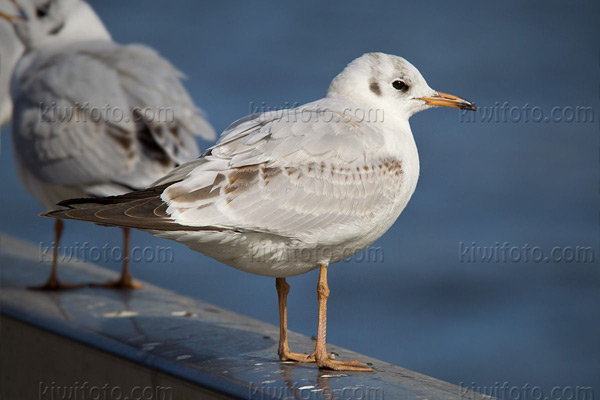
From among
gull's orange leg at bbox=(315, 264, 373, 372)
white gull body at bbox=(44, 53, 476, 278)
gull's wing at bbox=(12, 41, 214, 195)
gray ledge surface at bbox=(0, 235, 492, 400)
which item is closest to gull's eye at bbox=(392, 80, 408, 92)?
white gull body at bbox=(44, 53, 476, 278)

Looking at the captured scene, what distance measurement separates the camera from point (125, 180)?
201 inches

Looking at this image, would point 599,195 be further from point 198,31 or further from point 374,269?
point 198,31

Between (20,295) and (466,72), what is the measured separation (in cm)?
916

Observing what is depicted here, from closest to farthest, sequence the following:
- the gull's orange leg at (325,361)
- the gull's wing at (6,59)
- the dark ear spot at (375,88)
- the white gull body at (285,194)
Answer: the white gull body at (285,194) → the gull's orange leg at (325,361) → the dark ear spot at (375,88) → the gull's wing at (6,59)

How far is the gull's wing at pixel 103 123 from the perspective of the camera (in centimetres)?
516

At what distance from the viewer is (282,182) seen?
3.34 meters

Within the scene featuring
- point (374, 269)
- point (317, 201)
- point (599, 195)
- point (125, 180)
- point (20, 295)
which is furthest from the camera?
point (599, 195)

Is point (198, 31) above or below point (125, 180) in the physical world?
above

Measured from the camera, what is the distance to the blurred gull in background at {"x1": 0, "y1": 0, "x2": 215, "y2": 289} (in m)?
5.16

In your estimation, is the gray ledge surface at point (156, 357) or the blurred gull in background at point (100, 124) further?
Answer: the blurred gull in background at point (100, 124)

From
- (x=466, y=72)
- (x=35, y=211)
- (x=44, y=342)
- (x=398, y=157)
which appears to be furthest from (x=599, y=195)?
(x=44, y=342)

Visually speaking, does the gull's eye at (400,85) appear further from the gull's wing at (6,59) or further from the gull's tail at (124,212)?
the gull's wing at (6,59)

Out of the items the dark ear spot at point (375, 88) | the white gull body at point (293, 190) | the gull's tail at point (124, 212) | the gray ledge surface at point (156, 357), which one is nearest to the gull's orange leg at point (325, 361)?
the gray ledge surface at point (156, 357)

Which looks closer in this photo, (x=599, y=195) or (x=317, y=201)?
(x=317, y=201)
